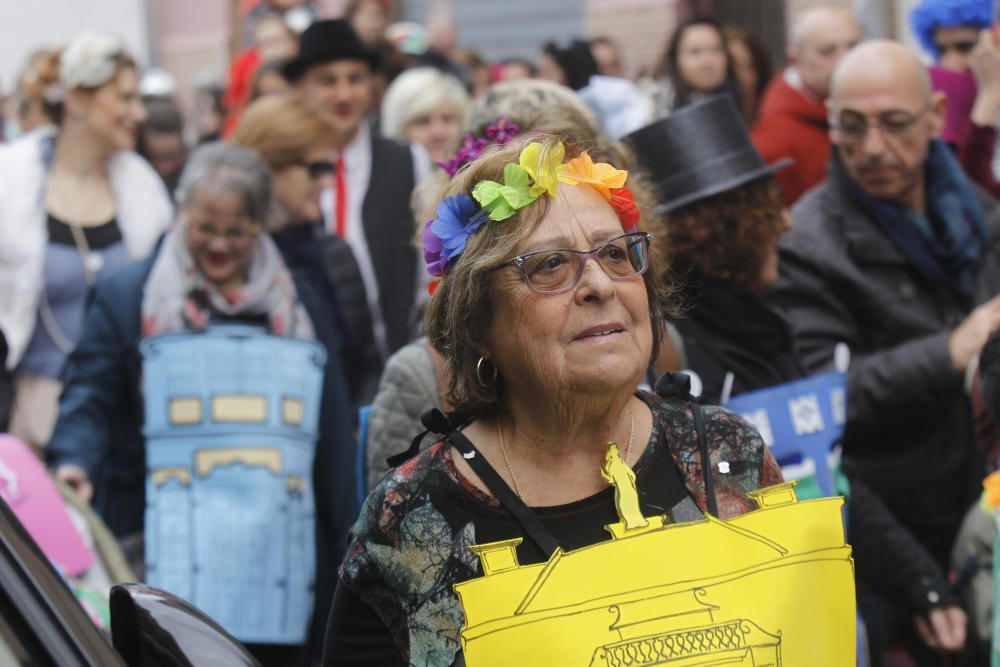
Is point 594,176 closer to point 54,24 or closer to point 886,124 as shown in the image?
point 886,124

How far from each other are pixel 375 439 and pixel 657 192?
1019mm

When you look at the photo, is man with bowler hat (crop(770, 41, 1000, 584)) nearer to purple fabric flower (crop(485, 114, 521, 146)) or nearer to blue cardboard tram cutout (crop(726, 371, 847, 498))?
blue cardboard tram cutout (crop(726, 371, 847, 498))

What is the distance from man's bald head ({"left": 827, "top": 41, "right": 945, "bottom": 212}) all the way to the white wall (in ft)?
54.9

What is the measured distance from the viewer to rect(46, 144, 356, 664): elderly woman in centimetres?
464

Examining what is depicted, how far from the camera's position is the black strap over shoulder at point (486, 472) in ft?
7.60

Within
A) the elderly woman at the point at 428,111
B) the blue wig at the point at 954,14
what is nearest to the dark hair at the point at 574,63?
the elderly woman at the point at 428,111

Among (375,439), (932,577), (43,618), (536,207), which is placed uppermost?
(536,207)

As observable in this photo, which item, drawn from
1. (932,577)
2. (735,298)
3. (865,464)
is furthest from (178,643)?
(865,464)

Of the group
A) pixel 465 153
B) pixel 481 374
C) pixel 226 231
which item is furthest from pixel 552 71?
pixel 481 374

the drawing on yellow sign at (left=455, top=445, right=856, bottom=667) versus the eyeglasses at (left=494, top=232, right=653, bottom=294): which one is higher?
the eyeglasses at (left=494, top=232, right=653, bottom=294)

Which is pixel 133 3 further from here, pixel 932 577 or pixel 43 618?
pixel 43 618

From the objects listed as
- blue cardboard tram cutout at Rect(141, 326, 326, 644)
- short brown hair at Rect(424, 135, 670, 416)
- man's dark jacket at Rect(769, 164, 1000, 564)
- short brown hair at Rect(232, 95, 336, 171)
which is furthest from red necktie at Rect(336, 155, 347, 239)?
short brown hair at Rect(424, 135, 670, 416)

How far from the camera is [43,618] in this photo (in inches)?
78.5

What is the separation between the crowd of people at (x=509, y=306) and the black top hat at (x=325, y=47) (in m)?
0.02
